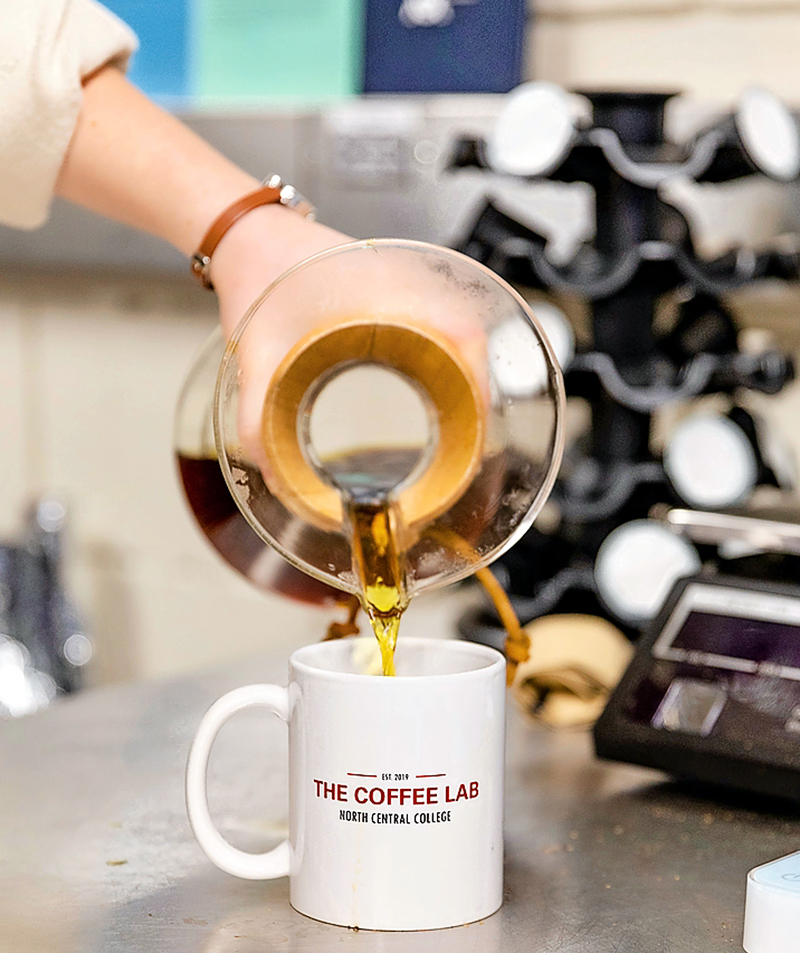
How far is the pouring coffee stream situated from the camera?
543 millimetres

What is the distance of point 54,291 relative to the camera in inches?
66.4

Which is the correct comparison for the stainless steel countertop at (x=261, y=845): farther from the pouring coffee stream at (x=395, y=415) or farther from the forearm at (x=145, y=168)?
the forearm at (x=145, y=168)

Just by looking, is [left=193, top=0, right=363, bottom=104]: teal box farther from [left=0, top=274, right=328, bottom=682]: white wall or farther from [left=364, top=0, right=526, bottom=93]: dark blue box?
[left=0, top=274, right=328, bottom=682]: white wall

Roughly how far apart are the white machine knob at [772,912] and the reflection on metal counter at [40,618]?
1.07m

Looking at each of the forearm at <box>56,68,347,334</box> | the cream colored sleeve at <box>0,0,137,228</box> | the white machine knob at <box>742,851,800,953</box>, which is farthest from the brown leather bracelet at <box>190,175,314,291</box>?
the white machine knob at <box>742,851,800,953</box>

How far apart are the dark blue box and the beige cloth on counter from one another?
60cm

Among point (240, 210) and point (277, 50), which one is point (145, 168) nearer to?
point (240, 210)

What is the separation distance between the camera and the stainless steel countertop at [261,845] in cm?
52

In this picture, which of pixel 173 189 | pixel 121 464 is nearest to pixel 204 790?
pixel 173 189

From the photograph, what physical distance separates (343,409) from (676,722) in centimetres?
24

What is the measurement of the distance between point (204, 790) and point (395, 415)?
0.62 feet

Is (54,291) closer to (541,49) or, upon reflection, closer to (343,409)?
(541,49)

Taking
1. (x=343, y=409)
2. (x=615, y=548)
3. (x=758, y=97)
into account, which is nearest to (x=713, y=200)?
(x=758, y=97)

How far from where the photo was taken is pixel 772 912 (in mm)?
499
